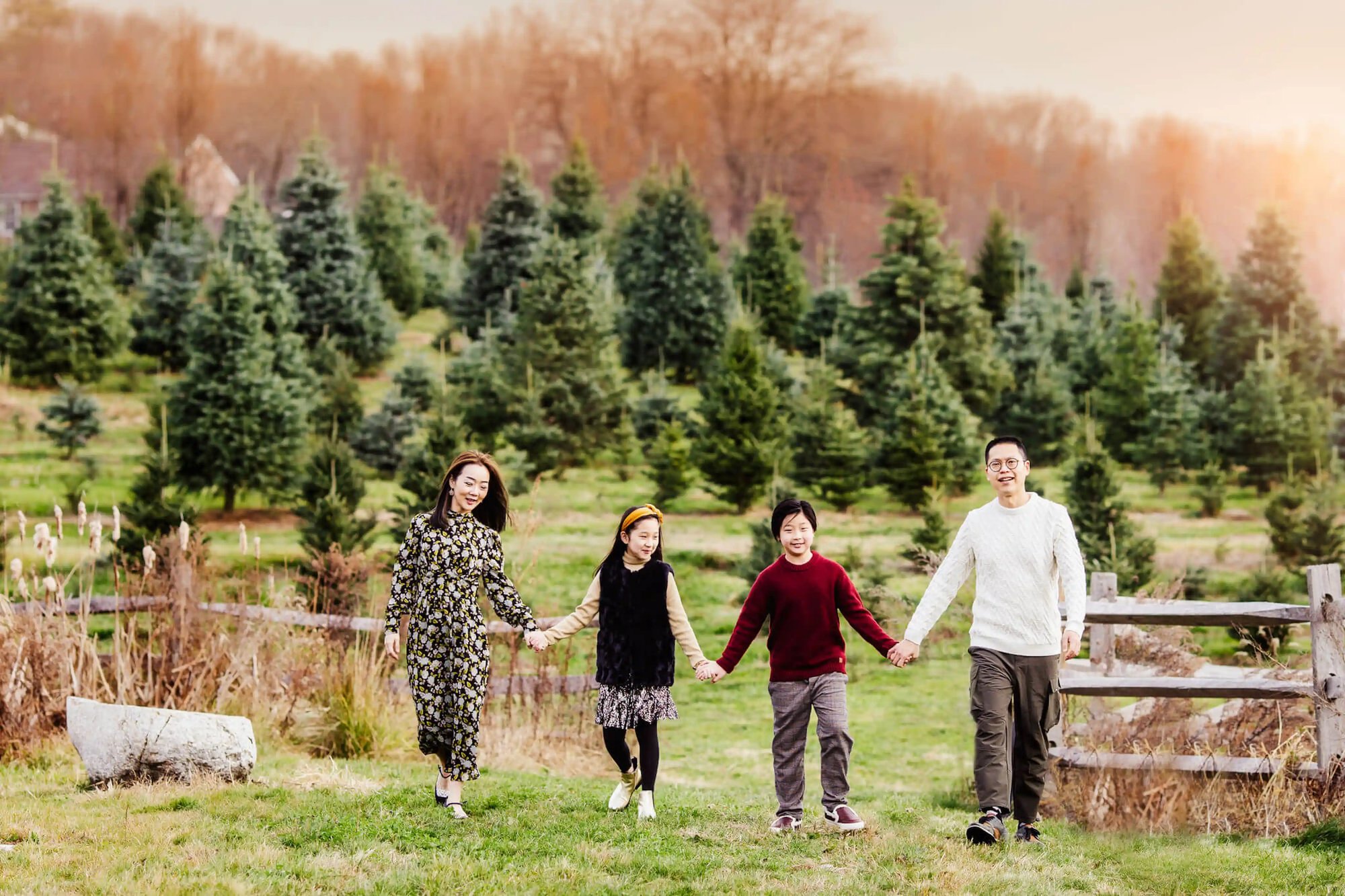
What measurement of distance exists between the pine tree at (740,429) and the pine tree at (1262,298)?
1258 centimetres

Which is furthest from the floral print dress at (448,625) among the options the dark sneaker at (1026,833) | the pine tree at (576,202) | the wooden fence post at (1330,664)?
the pine tree at (576,202)

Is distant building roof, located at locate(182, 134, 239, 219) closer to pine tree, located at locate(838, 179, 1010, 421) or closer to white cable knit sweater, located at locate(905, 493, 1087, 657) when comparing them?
pine tree, located at locate(838, 179, 1010, 421)

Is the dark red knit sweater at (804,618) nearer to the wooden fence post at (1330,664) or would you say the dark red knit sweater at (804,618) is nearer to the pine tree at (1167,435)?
the wooden fence post at (1330,664)

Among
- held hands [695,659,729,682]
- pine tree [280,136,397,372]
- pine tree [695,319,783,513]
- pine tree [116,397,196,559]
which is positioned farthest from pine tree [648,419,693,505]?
held hands [695,659,729,682]

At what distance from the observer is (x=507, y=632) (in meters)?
10.8

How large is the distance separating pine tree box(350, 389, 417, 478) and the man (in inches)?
740

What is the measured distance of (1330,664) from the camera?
7250 millimetres

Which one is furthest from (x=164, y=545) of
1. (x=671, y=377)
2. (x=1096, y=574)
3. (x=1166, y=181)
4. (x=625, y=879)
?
(x=1166, y=181)

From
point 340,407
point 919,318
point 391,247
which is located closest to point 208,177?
point 391,247

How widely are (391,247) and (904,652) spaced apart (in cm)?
3179

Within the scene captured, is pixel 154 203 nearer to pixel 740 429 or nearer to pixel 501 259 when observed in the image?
pixel 501 259

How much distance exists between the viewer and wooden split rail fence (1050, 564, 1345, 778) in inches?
286

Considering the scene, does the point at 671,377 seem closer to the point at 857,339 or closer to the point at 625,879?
the point at 857,339

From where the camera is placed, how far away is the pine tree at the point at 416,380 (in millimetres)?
25156
